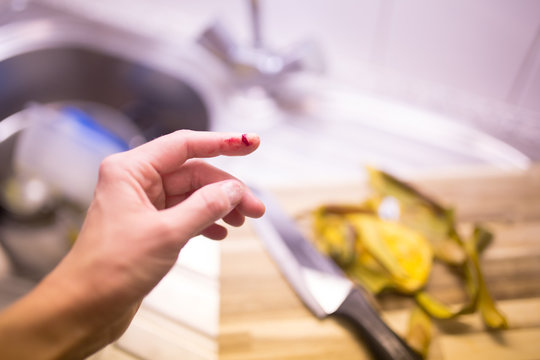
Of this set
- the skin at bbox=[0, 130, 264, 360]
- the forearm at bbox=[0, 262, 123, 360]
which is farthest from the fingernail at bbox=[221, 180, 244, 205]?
the forearm at bbox=[0, 262, 123, 360]

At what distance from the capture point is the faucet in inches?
27.0

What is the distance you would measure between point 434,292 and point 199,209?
311mm

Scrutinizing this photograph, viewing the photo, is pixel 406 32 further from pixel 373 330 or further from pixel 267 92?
pixel 373 330

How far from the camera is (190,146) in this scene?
1.24ft

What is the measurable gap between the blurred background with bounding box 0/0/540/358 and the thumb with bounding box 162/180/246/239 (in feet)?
0.74

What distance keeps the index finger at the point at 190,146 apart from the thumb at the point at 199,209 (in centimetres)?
4

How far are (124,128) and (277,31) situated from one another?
335 millimetres

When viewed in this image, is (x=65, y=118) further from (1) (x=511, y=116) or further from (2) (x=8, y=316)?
(1) (x=511, y=116)

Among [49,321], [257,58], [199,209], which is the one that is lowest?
[49,321]

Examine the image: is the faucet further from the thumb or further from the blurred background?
the thumb

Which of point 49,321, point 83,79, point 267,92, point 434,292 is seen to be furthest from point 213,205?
point 83,79

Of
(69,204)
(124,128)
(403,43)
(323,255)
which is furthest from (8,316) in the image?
(403,43)

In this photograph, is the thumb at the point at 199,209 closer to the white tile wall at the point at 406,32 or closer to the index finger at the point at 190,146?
the index finger at the point at 190,146

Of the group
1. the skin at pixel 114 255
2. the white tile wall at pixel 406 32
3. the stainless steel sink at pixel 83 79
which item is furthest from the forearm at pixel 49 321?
the white tile wall at pixel 406 32
